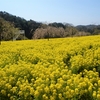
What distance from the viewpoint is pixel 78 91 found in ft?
16.7

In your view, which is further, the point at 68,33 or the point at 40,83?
the point at 68,33

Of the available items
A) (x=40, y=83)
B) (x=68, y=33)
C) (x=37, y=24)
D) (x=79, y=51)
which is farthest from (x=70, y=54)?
(x=37, y=24)

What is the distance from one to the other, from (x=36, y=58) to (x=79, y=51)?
7.11 feet

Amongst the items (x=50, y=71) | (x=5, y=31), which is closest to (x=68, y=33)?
(x=5, y=31)

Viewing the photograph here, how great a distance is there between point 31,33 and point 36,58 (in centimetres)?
5687

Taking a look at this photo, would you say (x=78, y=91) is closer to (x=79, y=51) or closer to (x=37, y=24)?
(x=79, y=51)

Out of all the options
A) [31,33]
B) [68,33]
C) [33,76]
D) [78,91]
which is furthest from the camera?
[31,33]

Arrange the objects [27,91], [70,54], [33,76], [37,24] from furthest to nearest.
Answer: [37,24], [70,54], [33,76], [27,91]

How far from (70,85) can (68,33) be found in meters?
56.8

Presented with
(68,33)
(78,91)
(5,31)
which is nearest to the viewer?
(78,91)

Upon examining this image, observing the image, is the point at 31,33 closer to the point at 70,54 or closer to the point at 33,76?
the point at 70,54

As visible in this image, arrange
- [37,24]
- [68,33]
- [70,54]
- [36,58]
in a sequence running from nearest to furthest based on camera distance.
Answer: [36,58]
[70,54]
[68,33]
[37,24]

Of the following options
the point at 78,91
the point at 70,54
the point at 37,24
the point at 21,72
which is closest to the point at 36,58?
the point at 70,54

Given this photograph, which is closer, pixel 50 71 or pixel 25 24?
pixel 50 71
